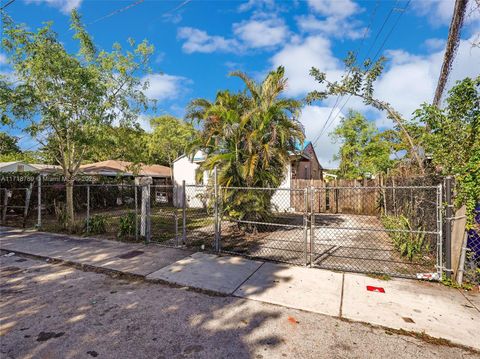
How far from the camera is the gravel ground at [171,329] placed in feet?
9.03

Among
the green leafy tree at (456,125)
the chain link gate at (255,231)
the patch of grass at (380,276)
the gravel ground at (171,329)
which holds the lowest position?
the gravel ground at (171,329)

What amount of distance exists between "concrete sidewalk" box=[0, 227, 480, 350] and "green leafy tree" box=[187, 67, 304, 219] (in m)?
2.43

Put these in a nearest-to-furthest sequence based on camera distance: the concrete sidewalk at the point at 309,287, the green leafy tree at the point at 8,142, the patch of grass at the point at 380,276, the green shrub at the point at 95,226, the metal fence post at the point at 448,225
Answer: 1. the concrete sidewalk at the point at 309,287
2. the metal fence post at the point at 448,225
3. the patch of grass at the point at 380,276
4. the green shrub at the point at 95,226
5. the green leafy tree at the point at 8,142

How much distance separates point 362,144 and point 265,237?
671 inches

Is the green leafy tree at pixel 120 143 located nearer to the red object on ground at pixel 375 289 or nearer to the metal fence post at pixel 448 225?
the red object on ground at pixel 375 289

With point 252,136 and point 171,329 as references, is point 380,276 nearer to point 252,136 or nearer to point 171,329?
point 171,329

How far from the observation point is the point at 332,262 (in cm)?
565

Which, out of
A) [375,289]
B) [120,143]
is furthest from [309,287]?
[120,143]

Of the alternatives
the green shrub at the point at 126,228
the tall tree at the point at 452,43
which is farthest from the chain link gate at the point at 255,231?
the tall tree at the point at 452,43

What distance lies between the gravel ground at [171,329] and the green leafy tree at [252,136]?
4.05m

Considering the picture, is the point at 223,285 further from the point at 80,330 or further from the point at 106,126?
the point at 106,126

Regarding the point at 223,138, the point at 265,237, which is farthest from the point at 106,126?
the point at 265,237

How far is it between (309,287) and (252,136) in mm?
4513

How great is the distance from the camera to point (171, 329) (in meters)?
3.15
